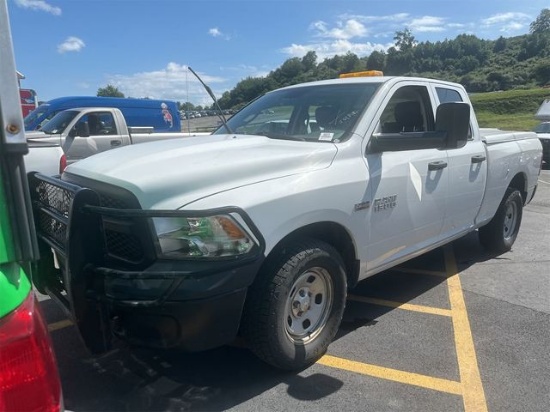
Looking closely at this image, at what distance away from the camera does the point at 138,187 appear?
2695mm

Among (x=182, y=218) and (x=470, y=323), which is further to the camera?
(x=470, y=323)

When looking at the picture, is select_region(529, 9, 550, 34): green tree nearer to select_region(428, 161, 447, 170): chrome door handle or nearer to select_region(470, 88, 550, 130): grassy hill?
select_region(470, 88, 550, 130): grassy hill

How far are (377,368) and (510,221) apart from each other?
3.76 metres

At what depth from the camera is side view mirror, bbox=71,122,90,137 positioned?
36.9 feet

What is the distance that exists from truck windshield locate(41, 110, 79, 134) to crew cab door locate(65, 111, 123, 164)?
34cm

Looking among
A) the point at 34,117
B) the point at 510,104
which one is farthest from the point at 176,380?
the point at 510,104

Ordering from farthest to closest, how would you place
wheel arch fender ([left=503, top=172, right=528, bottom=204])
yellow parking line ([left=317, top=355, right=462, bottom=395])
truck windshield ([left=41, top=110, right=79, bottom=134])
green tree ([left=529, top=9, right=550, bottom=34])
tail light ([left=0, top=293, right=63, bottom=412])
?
green tree ([left=529, top=9, right=550, bottom=34]) → truck windshield ([left=41, top=110, right=79, bottom=134]) → wheel arch fender ([left=503, top=172, right=528, bottom=204]) → yellow parking line ([left=317, top=355, right=462, bottom=395]) → tail light ([left=0, top=293, right=63, bottom=412])

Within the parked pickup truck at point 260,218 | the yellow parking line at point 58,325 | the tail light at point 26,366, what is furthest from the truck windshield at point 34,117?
the tail light at point 26,366

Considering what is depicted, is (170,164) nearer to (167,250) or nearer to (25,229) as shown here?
(167,250)

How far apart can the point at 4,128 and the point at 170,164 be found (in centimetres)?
159

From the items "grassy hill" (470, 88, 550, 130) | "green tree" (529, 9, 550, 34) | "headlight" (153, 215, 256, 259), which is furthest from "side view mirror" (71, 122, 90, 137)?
"green tree" (529, 9, 550, 34)

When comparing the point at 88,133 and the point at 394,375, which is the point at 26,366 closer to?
the point at 394,375

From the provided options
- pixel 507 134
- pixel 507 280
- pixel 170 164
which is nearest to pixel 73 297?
pixel 170 164

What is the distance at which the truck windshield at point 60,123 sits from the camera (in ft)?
37.9
